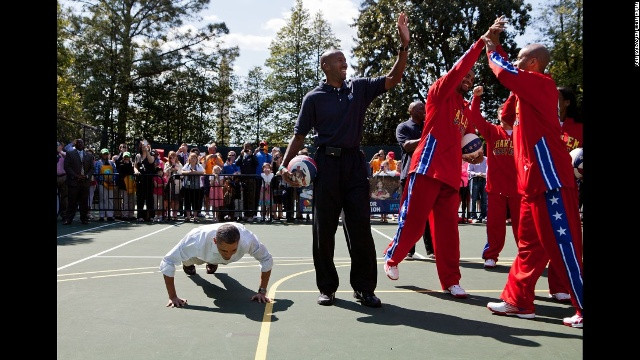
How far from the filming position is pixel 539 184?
436cm

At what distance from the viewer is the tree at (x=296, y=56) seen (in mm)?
46312

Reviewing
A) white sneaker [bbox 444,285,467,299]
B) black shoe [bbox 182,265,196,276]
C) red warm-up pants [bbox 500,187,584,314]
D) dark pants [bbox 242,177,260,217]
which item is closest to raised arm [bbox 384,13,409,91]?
red warm-up pants [bbox 500,187,584,314]

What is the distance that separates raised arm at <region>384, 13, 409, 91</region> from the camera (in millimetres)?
4832

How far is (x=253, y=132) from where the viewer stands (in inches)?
2013

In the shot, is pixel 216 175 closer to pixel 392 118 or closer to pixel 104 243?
pixel 104 243

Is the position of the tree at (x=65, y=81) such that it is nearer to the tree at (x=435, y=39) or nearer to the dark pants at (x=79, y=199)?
the dark pants at (x=79, y=199)

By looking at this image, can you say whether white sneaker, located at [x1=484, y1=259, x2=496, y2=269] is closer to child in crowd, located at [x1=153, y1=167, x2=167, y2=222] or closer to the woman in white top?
the woman in white top
